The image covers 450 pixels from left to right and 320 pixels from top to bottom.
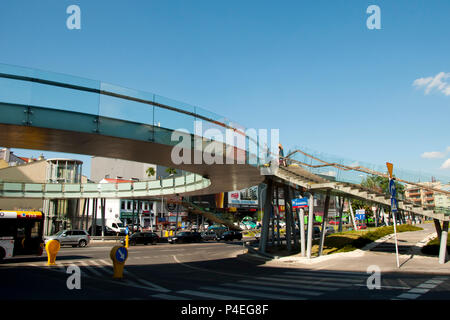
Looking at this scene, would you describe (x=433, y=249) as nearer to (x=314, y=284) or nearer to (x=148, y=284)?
(x=314, y=284)

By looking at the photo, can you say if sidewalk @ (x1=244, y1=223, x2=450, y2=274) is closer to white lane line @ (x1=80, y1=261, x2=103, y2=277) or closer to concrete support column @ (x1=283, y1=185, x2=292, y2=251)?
concrete support column @ (x1=283, y1=185, x2=292, y2=251)

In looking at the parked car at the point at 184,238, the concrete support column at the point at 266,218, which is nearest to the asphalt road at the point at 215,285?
the concrete support column at the point at 266,218

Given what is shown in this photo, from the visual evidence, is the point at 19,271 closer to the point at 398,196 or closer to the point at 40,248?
the point at 40,248

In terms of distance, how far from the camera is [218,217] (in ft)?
165

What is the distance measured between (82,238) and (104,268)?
60.8ft

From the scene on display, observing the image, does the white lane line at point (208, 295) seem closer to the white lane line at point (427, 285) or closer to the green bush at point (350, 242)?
the white lane line at point (427, 285)

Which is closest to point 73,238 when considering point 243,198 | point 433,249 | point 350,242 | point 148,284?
point 148,284

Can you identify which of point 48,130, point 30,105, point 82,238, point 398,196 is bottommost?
point 82,238

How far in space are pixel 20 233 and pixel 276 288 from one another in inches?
668

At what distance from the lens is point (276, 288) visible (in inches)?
474

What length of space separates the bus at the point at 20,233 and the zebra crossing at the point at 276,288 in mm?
13792

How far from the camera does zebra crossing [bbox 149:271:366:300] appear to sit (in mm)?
10547

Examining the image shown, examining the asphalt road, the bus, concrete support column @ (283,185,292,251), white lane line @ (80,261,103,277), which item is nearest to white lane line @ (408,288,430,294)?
the asphalt road

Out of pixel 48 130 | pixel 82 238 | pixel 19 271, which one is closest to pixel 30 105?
pixel 48 130
